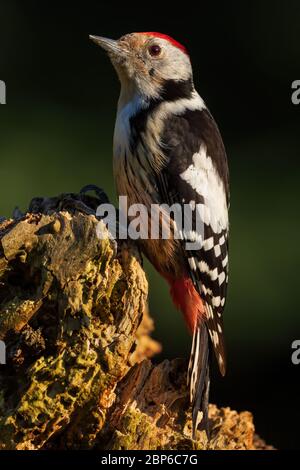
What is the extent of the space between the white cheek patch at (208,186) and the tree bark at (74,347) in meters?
0.58

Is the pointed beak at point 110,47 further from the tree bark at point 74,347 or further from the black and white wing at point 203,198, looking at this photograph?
the tree bark at point 74,347

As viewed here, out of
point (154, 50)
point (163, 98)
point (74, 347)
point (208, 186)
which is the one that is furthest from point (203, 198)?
point (74, 347)

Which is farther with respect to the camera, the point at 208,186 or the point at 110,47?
the point at 110,47

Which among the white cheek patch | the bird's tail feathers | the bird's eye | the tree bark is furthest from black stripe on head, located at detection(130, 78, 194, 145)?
the bird's tail feathers

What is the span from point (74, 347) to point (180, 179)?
0.93 metres

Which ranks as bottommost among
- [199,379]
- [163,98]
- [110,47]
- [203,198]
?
[199,379]

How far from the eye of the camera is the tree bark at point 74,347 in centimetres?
255

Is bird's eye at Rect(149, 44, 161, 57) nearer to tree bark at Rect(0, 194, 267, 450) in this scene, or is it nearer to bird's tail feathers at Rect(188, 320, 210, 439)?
tree bark at Rect(0, 194, 267, 450)

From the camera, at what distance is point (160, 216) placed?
10.6ft

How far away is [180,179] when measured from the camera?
3.29 meters

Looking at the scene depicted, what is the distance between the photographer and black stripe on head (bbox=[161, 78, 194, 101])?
11.5 ft

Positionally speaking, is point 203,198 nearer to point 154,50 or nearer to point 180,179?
point 180,179

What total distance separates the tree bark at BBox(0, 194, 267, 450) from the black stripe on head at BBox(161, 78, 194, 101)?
2.89 ft

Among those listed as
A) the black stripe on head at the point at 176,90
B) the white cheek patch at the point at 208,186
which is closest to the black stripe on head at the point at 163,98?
the black stripe on head at the point at 176,90
